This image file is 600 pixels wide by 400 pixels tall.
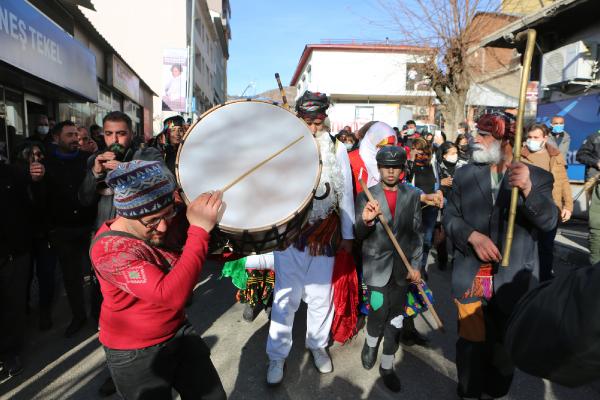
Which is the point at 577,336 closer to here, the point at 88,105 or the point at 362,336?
the point at 362,336

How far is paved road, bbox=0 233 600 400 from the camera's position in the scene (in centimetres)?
281

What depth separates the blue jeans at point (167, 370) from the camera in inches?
70.2

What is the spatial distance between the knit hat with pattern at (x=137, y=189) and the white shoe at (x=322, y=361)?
6.49 ft

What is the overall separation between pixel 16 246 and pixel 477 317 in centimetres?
337

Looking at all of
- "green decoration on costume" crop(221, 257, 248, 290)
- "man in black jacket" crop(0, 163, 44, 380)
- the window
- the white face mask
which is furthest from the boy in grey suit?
the window

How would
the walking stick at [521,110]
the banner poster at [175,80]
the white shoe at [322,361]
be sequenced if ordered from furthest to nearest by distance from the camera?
the banner poster at [175,80] → the white shoe at [322,361] → the walking stick at [521,110]

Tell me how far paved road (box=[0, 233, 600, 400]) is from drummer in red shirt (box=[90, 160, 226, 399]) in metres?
1.06

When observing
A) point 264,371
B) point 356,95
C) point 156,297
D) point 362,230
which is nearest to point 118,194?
point 156,297

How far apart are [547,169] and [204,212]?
4.44 m

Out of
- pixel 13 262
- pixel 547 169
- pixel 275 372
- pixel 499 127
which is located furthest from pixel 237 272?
pixel 547 169

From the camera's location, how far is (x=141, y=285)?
158 centimetres

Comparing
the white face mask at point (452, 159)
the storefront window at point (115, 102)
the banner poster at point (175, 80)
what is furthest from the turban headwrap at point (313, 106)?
the storefront window at point (115, 102)

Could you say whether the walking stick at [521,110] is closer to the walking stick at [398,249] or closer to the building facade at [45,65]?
the walking stick at [398,249]

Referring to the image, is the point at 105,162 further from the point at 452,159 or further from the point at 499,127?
the point at 452,159
